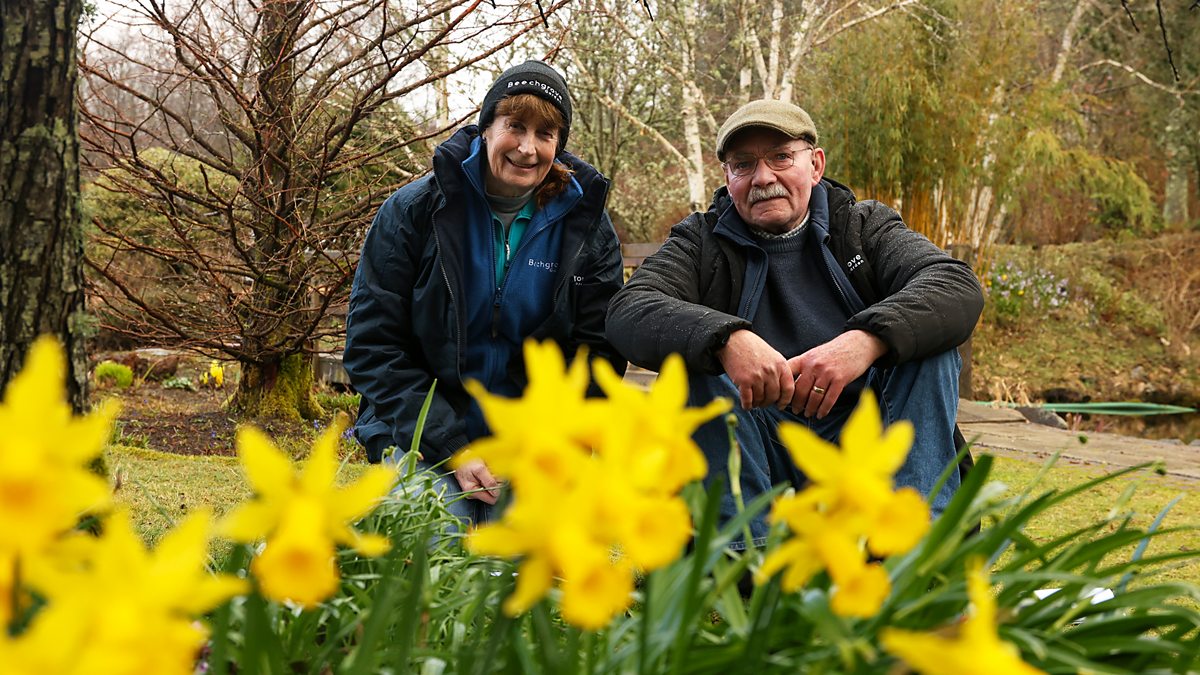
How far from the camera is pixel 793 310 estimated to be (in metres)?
2.55

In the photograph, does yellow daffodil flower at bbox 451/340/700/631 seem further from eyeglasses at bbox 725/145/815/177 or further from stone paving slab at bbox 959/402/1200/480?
stone paving slab at bbox 959/402/1200/480

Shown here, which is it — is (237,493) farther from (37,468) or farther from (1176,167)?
(1176,167)

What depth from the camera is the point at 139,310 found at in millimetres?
5023

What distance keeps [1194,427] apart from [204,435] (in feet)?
27.1

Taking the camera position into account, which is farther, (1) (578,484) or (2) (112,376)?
(2) (112,376)

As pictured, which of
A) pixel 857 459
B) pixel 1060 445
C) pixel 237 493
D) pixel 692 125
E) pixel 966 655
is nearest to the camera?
pixel 966 655

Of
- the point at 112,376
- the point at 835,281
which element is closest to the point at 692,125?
the point at 112,376

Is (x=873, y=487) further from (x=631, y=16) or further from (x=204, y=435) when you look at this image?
(x=631, y=16)

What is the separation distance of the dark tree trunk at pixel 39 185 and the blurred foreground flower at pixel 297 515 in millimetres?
1344

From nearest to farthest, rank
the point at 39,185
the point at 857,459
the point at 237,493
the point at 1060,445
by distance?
the point at 857,459 → the point at 39,185 → the point at 237,493 → the point at 1060,445

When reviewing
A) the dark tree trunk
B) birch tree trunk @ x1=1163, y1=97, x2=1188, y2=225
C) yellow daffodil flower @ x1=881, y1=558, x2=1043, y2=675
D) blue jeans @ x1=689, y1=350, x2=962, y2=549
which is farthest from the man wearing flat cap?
birch tree trunk @ x1=1163, y1=97, x2=1188, y2=225

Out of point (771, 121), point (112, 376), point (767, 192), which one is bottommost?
point (112, 376)

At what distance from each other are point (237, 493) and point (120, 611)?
130 inches

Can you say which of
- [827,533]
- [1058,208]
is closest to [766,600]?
[827,533]
